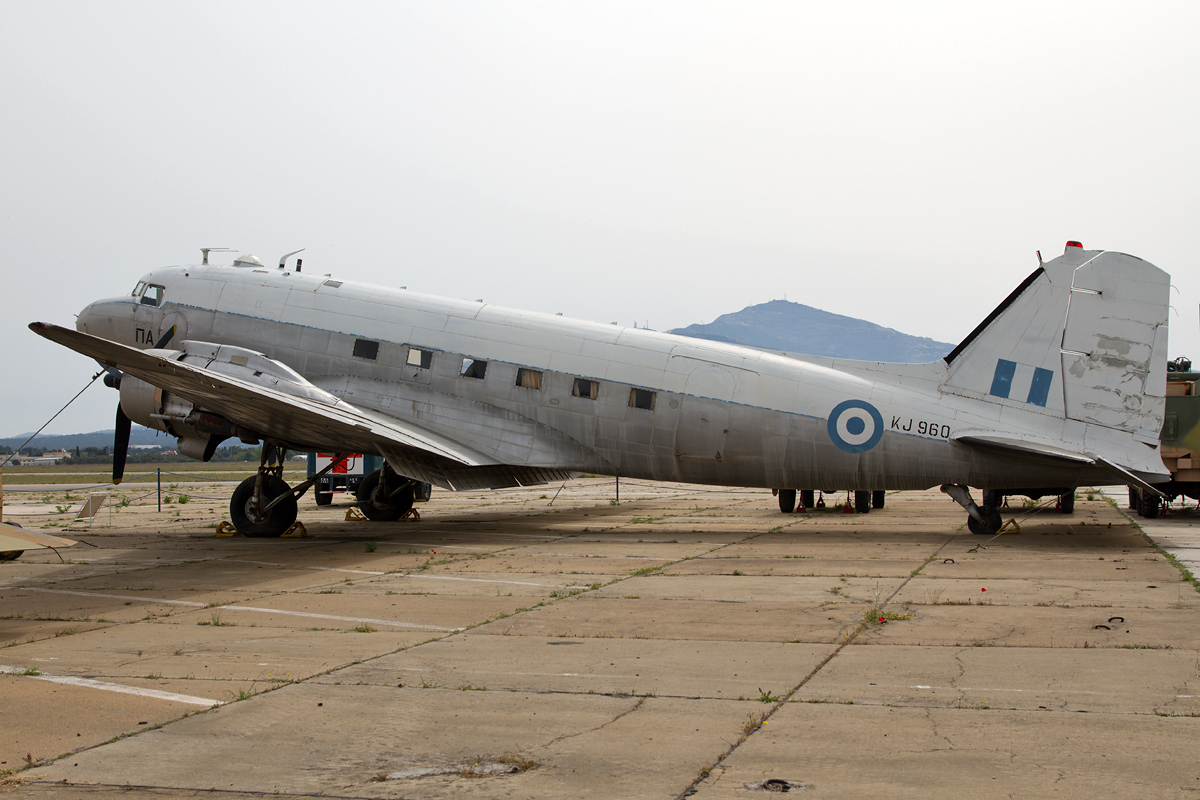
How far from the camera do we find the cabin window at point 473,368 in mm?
18234

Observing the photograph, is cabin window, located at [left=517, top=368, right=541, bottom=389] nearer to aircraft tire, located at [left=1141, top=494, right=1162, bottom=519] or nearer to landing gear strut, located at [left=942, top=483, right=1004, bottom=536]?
landing gear strut, located at [left=942, top=483, right=1004, bottom=536]

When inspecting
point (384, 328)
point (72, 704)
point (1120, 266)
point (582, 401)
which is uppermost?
point (1120, 266)

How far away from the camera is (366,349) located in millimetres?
18625

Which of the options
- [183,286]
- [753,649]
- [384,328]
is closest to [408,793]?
[753,649]

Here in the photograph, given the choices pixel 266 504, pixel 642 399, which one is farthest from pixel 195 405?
pixel 642 399

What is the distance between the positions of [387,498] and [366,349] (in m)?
4.31

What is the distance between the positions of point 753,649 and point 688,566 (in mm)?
5404

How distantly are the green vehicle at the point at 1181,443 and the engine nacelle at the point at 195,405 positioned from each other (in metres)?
17.7

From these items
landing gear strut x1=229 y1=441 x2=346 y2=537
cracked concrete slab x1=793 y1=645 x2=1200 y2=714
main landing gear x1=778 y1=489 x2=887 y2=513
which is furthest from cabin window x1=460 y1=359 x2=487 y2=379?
cracked concrete slab x1=793 y1=645 x2=1200 y2=714

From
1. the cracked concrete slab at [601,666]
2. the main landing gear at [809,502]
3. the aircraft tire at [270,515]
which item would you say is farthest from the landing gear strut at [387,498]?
the cracked concrete slab at [601,666]

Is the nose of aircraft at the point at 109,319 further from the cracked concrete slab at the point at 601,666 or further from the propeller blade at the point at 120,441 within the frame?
the cracked concrete slab at the point at 601,666

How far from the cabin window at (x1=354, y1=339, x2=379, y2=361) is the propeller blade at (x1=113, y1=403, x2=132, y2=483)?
504 cm

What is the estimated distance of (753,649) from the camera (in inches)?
326

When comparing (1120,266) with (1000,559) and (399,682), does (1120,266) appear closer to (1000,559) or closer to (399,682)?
(1000,559)
